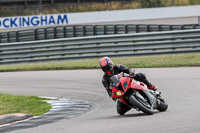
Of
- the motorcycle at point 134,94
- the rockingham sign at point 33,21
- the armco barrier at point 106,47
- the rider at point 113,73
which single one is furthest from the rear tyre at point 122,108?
the rockingham sign at point 33,21

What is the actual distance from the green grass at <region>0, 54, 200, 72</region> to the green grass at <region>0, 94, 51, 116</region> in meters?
6.39

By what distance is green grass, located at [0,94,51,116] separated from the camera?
1079 cm

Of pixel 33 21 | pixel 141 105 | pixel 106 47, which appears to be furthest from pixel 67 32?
pixel 141 105

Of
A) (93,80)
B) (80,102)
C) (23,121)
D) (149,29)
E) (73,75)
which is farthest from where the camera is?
(149,29)

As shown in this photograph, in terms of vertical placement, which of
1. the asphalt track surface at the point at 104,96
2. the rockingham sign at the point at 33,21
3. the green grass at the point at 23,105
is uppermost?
the rockingham sign at the point at 33,21

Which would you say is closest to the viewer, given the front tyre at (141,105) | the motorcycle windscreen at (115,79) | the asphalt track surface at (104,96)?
the asphalt track surface at (104,96)

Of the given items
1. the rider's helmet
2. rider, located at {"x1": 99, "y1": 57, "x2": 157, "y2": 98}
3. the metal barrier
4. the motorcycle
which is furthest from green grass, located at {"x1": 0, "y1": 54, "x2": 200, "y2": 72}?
the rider's helmet

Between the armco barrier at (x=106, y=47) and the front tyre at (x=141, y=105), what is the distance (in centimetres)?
1166

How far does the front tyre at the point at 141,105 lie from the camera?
849cm

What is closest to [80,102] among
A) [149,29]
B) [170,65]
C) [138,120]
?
[138,120]

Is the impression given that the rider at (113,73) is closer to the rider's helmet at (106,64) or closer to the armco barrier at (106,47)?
the rider's helmet at (106,64)

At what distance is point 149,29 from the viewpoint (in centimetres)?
2781

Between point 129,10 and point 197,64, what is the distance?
16.4 meters

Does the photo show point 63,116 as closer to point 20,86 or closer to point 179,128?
point 179,128
